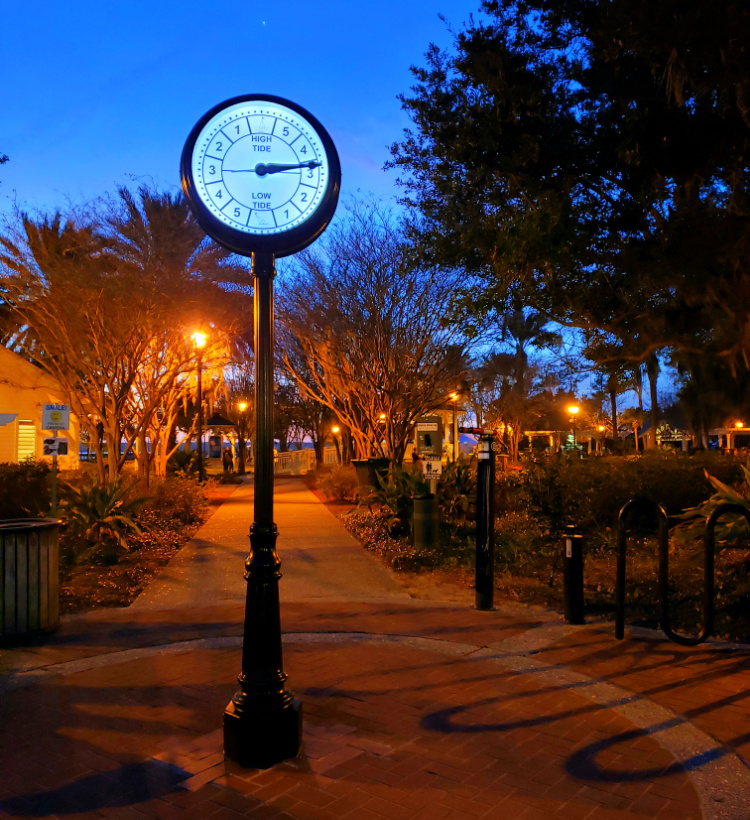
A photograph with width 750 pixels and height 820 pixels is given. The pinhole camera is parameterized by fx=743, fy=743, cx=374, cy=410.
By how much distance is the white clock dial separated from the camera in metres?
4.25

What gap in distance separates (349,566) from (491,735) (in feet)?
19.4

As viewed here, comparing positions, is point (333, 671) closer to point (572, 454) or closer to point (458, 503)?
point (458, 503)

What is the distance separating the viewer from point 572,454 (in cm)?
1353

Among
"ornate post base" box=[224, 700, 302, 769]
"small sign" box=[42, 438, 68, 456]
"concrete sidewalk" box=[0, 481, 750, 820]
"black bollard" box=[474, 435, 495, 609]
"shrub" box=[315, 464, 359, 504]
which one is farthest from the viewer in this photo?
"shrub" box=[315, 464, 359, 504]

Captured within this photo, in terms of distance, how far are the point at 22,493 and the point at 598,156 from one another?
433 inches

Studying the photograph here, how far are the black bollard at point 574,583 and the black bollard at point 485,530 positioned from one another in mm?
835

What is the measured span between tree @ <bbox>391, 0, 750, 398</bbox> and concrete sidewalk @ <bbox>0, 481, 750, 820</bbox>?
5720 mm

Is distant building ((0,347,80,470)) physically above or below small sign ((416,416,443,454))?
above

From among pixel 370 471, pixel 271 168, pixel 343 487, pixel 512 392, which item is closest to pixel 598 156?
pixel 271 168

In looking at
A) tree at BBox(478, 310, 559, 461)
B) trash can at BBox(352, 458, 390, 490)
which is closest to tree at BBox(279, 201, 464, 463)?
trash can at BBox(352, 458, 390, 490)

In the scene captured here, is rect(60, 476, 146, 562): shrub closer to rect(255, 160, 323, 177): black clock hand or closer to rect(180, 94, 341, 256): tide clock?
rect(180, 94, 341, 256): tide clock

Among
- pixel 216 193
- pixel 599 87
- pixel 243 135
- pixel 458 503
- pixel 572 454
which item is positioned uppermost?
pixel 599 87

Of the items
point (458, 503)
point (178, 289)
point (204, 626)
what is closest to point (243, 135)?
point (204, 626)

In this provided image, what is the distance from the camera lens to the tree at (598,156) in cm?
927
